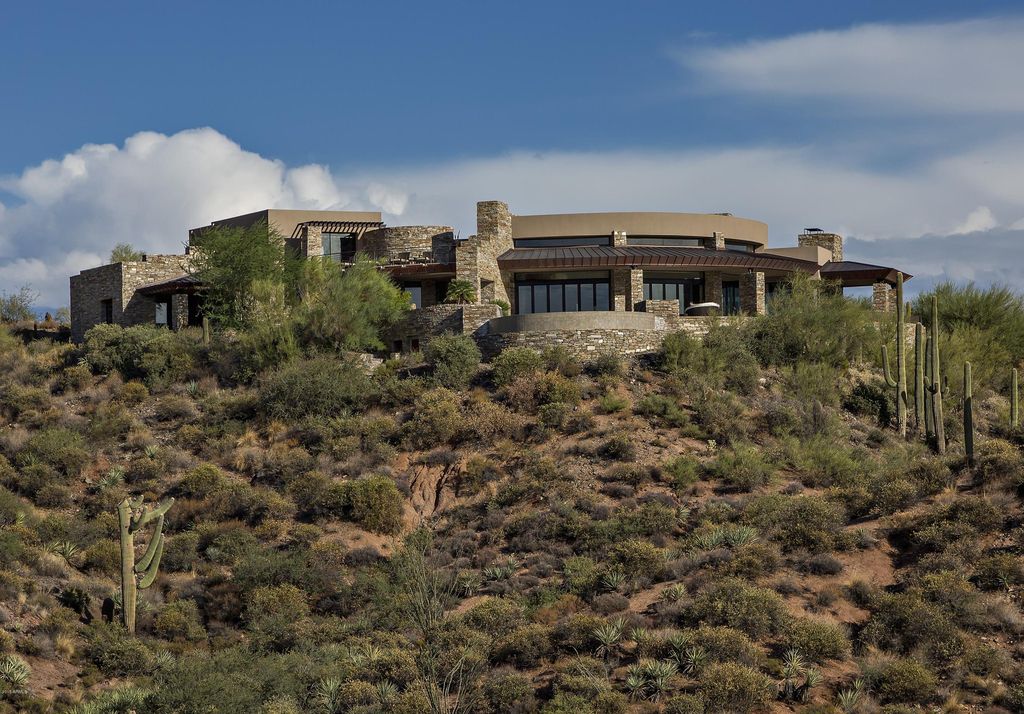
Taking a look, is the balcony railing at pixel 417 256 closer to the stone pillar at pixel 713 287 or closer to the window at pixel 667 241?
the window at pixel 667 241

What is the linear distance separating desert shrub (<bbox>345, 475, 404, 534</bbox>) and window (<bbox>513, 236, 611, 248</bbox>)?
20.5 metres

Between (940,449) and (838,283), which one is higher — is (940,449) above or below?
below

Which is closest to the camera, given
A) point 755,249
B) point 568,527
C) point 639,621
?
point 639,621

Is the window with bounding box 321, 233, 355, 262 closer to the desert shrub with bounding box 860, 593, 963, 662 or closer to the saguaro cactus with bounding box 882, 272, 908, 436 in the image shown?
the saguaro cactus with bounding box 882, 272, 908, 436

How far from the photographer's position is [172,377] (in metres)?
46.7

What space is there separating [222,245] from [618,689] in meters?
31.6

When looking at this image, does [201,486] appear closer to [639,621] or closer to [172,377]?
[172,377]

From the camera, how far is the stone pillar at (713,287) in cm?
5393

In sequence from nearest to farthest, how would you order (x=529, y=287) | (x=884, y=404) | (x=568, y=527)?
(x=568, y=527), (x=884, y=404), (x=529, y=287)

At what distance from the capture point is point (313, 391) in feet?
142

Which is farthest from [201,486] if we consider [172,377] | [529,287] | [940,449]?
[940,449]

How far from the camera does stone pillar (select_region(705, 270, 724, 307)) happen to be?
5393 centimetres

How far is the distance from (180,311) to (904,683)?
3740cm

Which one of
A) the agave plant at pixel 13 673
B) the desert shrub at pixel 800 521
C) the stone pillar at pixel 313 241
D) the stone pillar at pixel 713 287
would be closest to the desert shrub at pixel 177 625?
the agave plant at pixel 13 673
